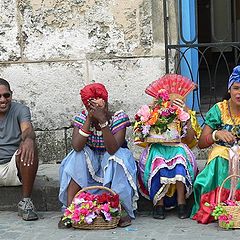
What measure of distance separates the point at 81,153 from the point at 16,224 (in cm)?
79

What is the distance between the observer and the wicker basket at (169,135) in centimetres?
568

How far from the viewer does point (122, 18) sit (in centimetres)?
686

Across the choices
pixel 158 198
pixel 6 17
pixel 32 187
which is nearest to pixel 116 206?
pixel 158 198

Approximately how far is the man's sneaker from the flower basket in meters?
0.43

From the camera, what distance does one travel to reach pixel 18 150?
19.5 feet

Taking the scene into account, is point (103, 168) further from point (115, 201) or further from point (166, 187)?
point (166, 187)

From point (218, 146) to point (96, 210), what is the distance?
1.09 m

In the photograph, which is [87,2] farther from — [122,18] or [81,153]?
[81,153]

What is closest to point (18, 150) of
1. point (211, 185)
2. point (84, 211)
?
point (84, 211)

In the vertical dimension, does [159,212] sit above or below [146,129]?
below

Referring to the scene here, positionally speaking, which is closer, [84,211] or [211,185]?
[84,211]

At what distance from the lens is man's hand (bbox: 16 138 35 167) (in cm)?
582

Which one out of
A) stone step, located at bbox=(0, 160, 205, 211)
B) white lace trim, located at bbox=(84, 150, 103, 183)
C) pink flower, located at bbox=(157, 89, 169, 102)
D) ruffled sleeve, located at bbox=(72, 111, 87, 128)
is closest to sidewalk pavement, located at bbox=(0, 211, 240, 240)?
stone step, located at bbox=(0, 160, 205, 211)

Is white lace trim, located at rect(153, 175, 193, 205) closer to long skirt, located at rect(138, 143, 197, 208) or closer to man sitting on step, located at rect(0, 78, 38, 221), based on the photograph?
long skirt, located at rect(138, 143, 197, 208)
